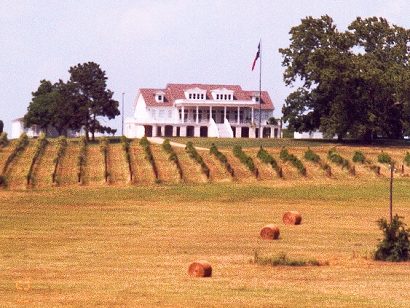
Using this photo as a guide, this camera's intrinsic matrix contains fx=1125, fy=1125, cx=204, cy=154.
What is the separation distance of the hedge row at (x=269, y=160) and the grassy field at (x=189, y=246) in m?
7.32

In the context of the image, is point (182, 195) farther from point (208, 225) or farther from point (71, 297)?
point (71, 297)

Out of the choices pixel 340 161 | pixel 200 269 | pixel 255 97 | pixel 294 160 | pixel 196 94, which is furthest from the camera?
pixel 255 97

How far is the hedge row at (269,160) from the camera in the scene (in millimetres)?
78175

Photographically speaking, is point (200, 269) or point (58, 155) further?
point (58, 155)

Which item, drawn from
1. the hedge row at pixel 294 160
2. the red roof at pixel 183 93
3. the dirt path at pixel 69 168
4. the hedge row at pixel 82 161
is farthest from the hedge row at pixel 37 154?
the red roof at pixel 183 93

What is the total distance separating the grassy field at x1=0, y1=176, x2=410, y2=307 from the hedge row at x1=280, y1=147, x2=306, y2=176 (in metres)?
8.34

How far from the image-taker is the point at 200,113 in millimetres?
151875

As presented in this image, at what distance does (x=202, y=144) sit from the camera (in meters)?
106

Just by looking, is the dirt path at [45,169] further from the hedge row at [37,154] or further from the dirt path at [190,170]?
the dirt path at [190,170]

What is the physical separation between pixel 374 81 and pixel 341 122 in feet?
17.2

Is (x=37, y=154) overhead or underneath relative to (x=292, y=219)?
overhead

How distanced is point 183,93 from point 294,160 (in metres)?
72.4

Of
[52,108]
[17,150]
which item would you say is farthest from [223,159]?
[52,108]

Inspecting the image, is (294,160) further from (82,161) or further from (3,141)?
(3,141)
